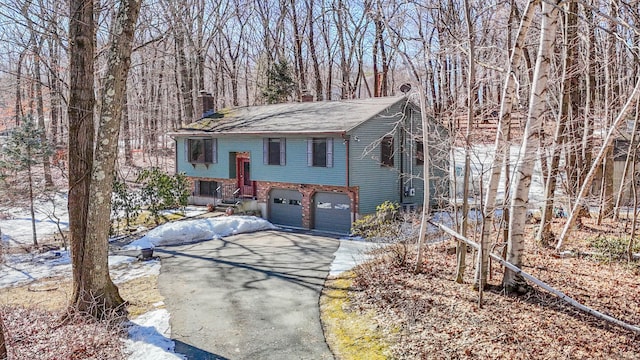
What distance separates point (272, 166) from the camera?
738 inches

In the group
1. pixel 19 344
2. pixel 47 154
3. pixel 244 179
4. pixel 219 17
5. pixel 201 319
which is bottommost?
pixel 201 319

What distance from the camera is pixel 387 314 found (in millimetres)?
7484

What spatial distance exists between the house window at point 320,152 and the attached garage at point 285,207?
1.83 meters

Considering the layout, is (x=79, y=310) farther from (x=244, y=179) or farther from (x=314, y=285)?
Result: (x=244, y=179)

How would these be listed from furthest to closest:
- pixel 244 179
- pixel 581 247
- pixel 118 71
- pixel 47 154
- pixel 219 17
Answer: pixel 219 17, pixel 244 179, pixel 47 154, pixel 581 247, pixel 118 71

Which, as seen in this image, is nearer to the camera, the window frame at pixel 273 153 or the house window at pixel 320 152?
the house window at pixel 320 152

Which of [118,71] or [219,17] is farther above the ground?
[219,17]

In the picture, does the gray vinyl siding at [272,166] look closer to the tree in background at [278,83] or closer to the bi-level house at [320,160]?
the bi-level house at [320,160]

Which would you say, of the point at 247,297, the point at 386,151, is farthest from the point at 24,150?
the point at 386,151

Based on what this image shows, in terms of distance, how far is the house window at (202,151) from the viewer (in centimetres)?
2102

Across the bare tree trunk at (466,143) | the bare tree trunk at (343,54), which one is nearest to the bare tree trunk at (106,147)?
the bare tree trunk at (466,143)

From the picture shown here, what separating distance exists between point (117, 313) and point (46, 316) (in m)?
1.14

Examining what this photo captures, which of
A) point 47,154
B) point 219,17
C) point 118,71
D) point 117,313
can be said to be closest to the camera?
point 118,71

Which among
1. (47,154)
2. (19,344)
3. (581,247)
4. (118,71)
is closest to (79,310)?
(19,344)
